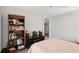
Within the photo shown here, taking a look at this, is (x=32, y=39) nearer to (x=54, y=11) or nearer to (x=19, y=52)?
(x=19, y=52)

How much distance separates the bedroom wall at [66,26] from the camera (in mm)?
1402

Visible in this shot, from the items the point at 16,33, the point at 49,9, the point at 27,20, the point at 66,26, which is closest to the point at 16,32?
the point at 16,33

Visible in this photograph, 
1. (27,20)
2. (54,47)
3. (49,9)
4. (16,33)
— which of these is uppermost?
(49,9)

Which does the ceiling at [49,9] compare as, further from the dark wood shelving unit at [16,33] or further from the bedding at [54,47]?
the bedding at [54,47]

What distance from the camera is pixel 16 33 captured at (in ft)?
4.78

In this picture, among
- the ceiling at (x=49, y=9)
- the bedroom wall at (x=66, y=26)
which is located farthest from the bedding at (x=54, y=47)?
the ceiling at (x=49, y=9)

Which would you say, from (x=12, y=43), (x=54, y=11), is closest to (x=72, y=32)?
(x=54, y=11)

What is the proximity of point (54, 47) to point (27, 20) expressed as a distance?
536 millimetres

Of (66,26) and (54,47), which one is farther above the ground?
(66,26)

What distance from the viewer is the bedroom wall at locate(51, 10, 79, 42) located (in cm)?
140

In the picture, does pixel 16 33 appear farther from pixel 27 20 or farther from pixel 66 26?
pixel 66 26

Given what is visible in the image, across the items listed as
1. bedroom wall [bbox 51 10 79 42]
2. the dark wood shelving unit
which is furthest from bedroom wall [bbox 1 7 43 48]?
bedroom wall [bbox 51 10 79 42]

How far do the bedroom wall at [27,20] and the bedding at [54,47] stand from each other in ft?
0.71
